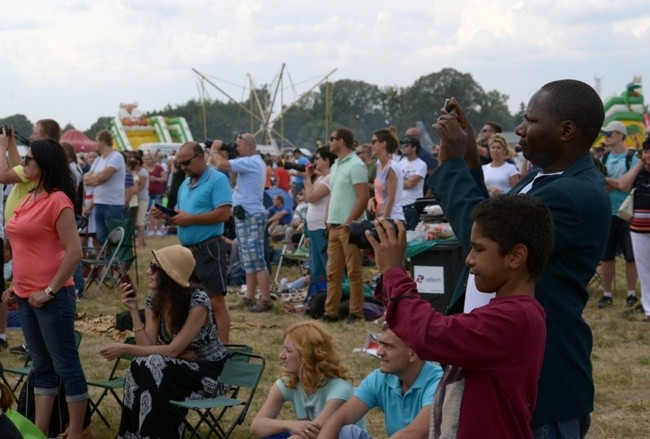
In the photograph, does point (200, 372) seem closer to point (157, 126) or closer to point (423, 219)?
point (423, 219)

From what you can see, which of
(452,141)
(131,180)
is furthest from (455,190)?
(131,180)

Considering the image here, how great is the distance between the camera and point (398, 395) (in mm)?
4512

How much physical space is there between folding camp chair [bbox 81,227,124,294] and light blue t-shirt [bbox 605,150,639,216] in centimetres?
556

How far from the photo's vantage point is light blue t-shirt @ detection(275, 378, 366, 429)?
16.5 feet

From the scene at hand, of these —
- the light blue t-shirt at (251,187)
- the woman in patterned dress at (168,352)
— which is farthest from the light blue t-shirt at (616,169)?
the woman in patterned dress at (168,352)

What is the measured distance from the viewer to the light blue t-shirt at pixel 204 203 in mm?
7887

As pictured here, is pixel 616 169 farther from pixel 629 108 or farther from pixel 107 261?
pixel 629 108

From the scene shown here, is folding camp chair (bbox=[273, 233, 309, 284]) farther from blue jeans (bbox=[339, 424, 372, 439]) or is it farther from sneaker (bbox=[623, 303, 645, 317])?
blue jeans (bbox=[339, 424, 372, 439])

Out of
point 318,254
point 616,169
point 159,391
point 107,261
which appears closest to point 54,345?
point 159,391

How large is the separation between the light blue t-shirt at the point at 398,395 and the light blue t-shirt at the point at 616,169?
6461 millimetres

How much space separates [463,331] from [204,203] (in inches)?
221

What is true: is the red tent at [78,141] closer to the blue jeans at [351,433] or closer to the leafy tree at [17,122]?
the leafy tree at [17,122]

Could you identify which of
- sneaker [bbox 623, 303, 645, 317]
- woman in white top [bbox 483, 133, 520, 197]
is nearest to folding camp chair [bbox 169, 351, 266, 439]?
woman in white top [bbox 483, 133, 520, 197]

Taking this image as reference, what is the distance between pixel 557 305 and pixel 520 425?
0.38 m
